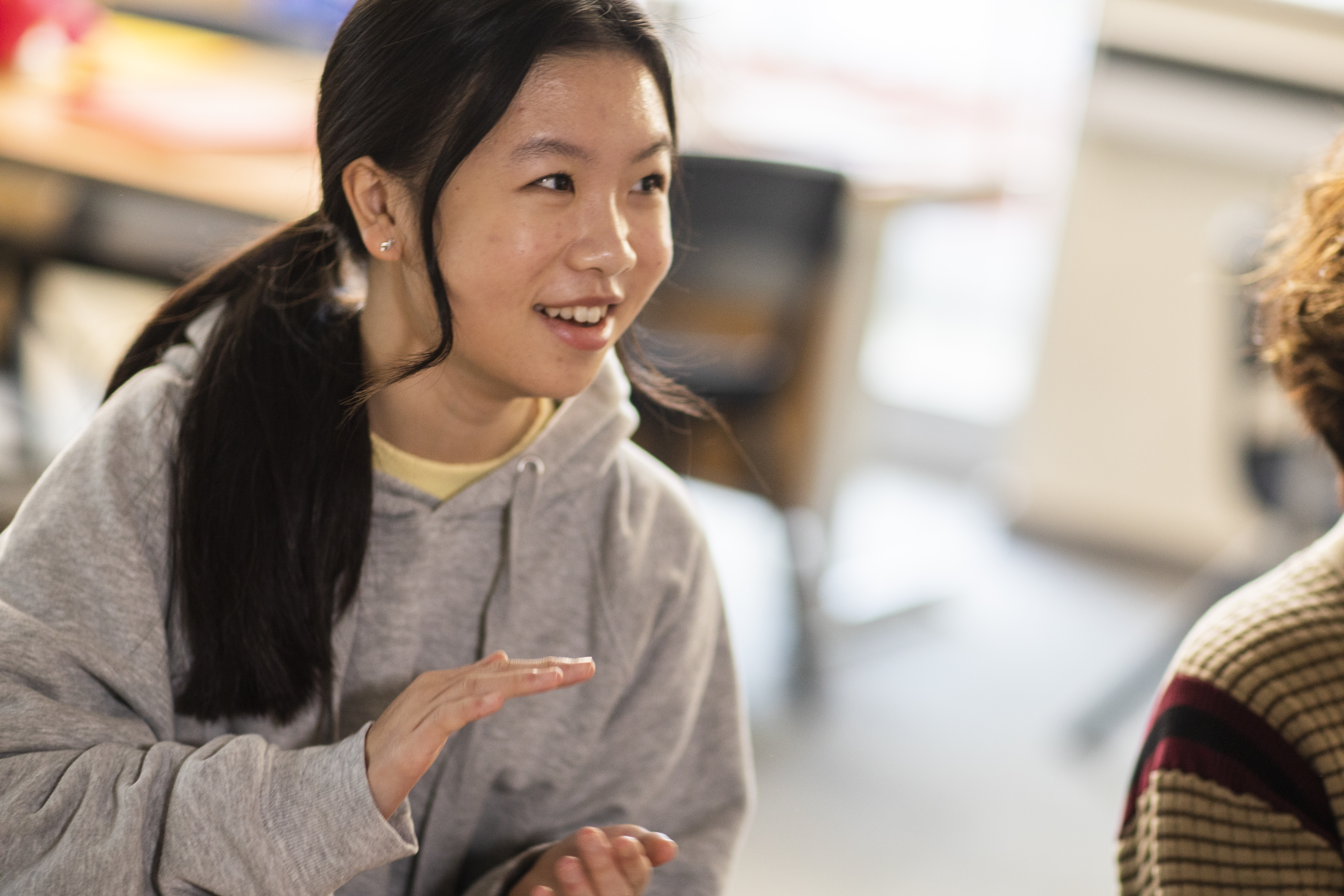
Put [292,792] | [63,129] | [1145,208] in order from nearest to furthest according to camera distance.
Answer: [292,792] < [63,129] < [1145,208]

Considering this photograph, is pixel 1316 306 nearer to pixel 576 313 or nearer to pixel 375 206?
pixel 576 313

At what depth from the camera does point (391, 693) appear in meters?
0.98

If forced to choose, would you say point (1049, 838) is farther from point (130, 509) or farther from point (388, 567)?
point (130, 509)

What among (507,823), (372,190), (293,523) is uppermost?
(372,190)

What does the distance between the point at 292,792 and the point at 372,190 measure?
1.30ft

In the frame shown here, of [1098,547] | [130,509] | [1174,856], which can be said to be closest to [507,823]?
[130,509]

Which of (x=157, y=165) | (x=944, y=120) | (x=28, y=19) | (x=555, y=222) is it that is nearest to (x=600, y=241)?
(x=555, y=222)

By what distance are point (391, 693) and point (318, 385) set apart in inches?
9.1

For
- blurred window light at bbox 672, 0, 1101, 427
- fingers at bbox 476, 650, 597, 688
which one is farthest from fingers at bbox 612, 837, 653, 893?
blurred window light at bbox 672, 0, 1101, 427

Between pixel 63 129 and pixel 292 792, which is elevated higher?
pixel 63 129

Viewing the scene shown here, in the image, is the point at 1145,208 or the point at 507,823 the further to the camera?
the point at 1145,208

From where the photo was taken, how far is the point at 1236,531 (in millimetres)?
3377

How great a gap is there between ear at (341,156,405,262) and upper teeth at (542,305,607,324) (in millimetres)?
113

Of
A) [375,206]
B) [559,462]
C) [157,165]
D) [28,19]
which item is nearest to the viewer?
[375,206]
